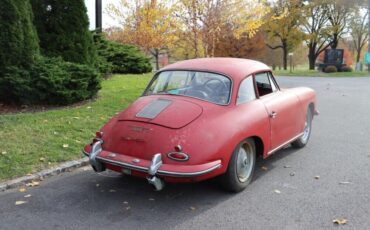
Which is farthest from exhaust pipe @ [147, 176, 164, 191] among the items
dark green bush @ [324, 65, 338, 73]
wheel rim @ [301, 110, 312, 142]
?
dark green bush @ [324, 65, 338, 73]

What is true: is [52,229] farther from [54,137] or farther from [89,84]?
[89,84]

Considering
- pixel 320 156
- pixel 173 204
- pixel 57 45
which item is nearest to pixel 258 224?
pixel 173 204

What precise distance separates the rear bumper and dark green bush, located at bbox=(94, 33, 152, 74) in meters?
9.46

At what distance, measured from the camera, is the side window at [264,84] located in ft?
17.9

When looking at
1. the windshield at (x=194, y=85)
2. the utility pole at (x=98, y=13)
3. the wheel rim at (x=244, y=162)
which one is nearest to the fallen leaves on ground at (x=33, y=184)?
the windshield at (x=194, y=85)

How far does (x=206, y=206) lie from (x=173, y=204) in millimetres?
350

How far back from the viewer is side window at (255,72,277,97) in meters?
5.46

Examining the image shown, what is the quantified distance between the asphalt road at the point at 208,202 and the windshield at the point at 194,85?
1.04 metres

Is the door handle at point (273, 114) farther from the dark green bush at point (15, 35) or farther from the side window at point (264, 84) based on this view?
the dark green bush at point (15, 35)

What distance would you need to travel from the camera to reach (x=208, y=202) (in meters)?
4.26

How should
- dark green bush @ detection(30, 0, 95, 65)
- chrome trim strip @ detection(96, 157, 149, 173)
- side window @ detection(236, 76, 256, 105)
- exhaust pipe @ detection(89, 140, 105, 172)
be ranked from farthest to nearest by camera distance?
dark green bush @ detection(30, 0, 95, 65) < side window @ detection(236, 76, 256, 105) < exhaust pipe @ detection(89, 140, 105, 172) < chrome trim strip @ detection(96, 157, 149, 173)

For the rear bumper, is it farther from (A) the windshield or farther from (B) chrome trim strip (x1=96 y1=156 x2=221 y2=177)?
(A) the windshield

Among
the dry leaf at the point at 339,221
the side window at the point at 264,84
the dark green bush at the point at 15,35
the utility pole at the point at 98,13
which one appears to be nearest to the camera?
the dry leaf at the point at 339,221

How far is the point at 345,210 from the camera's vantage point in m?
4.02
